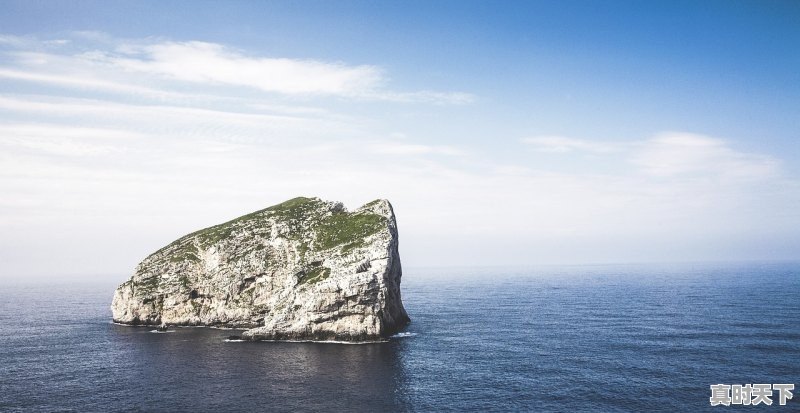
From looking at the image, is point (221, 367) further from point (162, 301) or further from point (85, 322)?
point (85, 322)

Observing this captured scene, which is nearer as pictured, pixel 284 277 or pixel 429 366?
pixel 429 366

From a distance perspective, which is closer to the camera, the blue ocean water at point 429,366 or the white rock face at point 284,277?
the blue ocean water at point 429,366

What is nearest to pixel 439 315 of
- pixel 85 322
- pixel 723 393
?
pixel 723 393

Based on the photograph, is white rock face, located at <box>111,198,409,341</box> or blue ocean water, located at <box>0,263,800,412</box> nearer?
blue ocean water, located at <box>0,263,800,412</box>

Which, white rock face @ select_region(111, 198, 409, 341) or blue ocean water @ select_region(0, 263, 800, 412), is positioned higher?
white rock face @ select_region(111, 198, 409, 341)

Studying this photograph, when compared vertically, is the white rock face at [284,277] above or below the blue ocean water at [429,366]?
above

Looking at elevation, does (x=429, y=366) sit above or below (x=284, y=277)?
below
